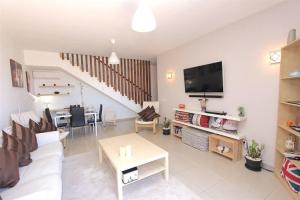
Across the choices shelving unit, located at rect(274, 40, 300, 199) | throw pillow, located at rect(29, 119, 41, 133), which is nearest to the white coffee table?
throw pillow, located at rect(29, 119, 41, 133)

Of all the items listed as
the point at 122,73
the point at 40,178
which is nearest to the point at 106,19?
the point at 40,178

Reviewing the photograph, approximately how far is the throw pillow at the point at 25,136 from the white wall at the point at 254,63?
11.2 ft

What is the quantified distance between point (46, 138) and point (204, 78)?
3.37 meters

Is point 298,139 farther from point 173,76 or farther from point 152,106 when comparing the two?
point 152,106

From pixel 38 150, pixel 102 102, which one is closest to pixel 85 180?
pixel 38 150

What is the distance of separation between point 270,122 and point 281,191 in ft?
3.22

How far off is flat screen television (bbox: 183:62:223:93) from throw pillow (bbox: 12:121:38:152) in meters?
3.34

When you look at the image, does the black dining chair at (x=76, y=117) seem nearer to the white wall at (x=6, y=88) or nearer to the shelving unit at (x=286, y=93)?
the white wall at (x=6, y=88)

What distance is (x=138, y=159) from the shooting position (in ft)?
6.64

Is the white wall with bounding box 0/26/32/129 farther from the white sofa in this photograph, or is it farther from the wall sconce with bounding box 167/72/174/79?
the wall sconce with bounding box 167/72/174/79

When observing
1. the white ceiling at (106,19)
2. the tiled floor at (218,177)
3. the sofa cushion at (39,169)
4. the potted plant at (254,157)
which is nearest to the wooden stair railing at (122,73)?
the white ceiling at (106,19)

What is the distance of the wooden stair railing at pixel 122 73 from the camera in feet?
16.1

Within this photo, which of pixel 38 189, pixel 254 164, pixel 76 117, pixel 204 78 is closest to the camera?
pixel 38 189

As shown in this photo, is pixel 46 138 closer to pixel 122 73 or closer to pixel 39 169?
pixel 39 169
